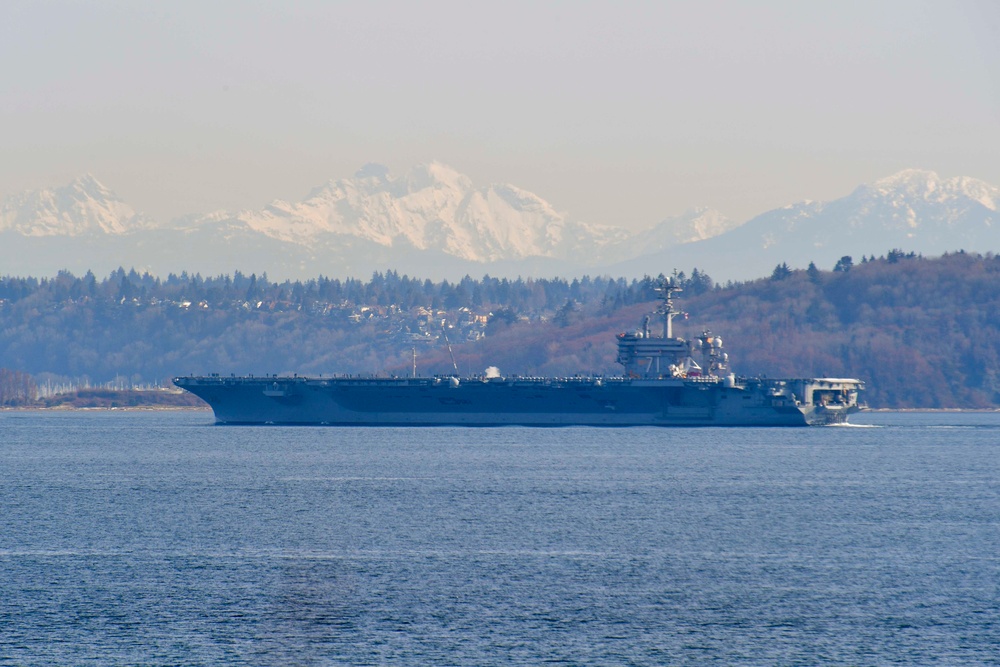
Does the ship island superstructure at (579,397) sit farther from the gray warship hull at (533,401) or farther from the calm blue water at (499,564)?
the calm blue water at (499,564)

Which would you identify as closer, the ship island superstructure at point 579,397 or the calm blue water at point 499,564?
the calm blue water at point 499,564

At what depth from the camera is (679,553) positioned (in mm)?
36062

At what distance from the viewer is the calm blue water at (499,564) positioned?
26.6m

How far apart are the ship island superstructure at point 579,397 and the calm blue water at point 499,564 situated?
22366mm

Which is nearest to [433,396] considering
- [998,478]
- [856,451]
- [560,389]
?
[560,389]

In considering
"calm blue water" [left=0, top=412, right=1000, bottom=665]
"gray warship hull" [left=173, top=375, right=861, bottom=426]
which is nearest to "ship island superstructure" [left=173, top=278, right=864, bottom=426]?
"gray warship hull" [left=173, top=375, right=861, bottom=426]

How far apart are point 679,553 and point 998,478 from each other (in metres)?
26.3

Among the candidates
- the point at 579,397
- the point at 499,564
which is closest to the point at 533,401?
the point at 579,397

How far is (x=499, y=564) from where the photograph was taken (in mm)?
34281

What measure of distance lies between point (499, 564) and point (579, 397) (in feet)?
176

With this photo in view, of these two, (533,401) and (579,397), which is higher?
(579,397)

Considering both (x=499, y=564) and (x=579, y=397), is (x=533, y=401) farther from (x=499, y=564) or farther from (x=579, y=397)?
(x=499, y=564)

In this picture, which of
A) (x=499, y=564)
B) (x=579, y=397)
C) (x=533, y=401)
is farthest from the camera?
(x=533, y=401)

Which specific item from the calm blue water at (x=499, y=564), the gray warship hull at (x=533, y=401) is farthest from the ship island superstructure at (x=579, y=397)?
the calm blue water at (x=499, y=564)
